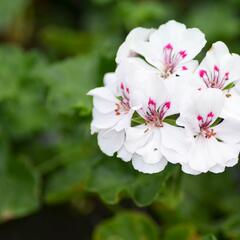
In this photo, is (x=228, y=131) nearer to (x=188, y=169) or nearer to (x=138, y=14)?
(x=188, y=169)

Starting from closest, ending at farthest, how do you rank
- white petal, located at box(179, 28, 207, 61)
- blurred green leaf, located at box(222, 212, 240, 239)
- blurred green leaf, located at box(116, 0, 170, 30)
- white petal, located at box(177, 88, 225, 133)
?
white petal, located at box(177, 88, 225, 133) → white petal, located at box(179, 28, 207, 61) → blurred green leaf, located at box(222, 212, 240, 239) → blurred green leaf, located at box(116, 0, 170, 30)

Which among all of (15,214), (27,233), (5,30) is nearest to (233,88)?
(15,214)

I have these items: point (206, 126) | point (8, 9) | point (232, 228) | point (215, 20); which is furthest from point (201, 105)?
point (8, 9)

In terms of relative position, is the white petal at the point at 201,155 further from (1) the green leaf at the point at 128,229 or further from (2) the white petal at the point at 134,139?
(1) the green leaf at the point at 128,229

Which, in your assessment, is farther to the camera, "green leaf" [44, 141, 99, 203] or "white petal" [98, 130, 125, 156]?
"green leaf" [44, 141, 99, 203]

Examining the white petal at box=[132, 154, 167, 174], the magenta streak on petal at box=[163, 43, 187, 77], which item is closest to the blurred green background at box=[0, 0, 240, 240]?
the white petal at box=[132, 154, 167, 174]

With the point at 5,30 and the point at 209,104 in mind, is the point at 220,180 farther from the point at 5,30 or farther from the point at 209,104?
the point at 5,30

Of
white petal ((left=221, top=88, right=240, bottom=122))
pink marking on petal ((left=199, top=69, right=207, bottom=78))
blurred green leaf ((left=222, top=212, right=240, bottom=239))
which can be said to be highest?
pink marking on petal ((left=199, top=69, right=207, bottom=78))

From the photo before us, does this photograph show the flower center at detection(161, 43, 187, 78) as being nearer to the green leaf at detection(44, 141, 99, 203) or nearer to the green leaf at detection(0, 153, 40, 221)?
the green leaf at detection(44, 141, 99, 203)
